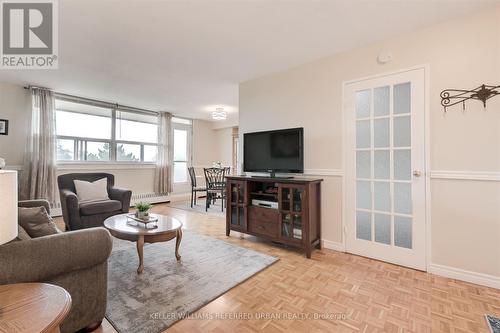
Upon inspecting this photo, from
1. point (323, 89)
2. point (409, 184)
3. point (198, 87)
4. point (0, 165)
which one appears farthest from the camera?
point (198, 87)

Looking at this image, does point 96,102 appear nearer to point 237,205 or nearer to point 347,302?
point 237,205

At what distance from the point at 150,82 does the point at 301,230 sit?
3306mm

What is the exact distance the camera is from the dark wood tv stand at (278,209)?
8.75 feet

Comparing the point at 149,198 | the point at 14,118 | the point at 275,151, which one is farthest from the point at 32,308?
the point at 149,198

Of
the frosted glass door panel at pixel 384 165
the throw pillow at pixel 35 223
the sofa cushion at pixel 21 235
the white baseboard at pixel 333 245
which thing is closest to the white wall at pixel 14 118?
the throw pillow at pixel 35 223

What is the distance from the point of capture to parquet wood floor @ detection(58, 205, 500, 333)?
1536 millimetres

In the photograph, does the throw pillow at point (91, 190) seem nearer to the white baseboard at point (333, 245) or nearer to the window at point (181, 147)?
the window at point (181, 147)

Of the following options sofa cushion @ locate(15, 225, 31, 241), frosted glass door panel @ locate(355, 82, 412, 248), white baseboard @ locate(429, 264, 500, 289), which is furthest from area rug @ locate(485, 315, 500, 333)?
sofa cushion @ locate(15, 225, 31, 241)

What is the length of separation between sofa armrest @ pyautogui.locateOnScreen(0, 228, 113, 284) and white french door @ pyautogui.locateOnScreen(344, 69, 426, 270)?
8.14ft

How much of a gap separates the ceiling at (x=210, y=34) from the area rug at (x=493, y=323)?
8.00 feet

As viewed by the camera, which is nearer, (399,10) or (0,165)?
(0,165)

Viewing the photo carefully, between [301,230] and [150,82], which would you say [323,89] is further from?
[150,82]

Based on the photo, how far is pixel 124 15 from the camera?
2123 millimetres

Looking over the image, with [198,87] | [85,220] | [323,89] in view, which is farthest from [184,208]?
[323,89]
